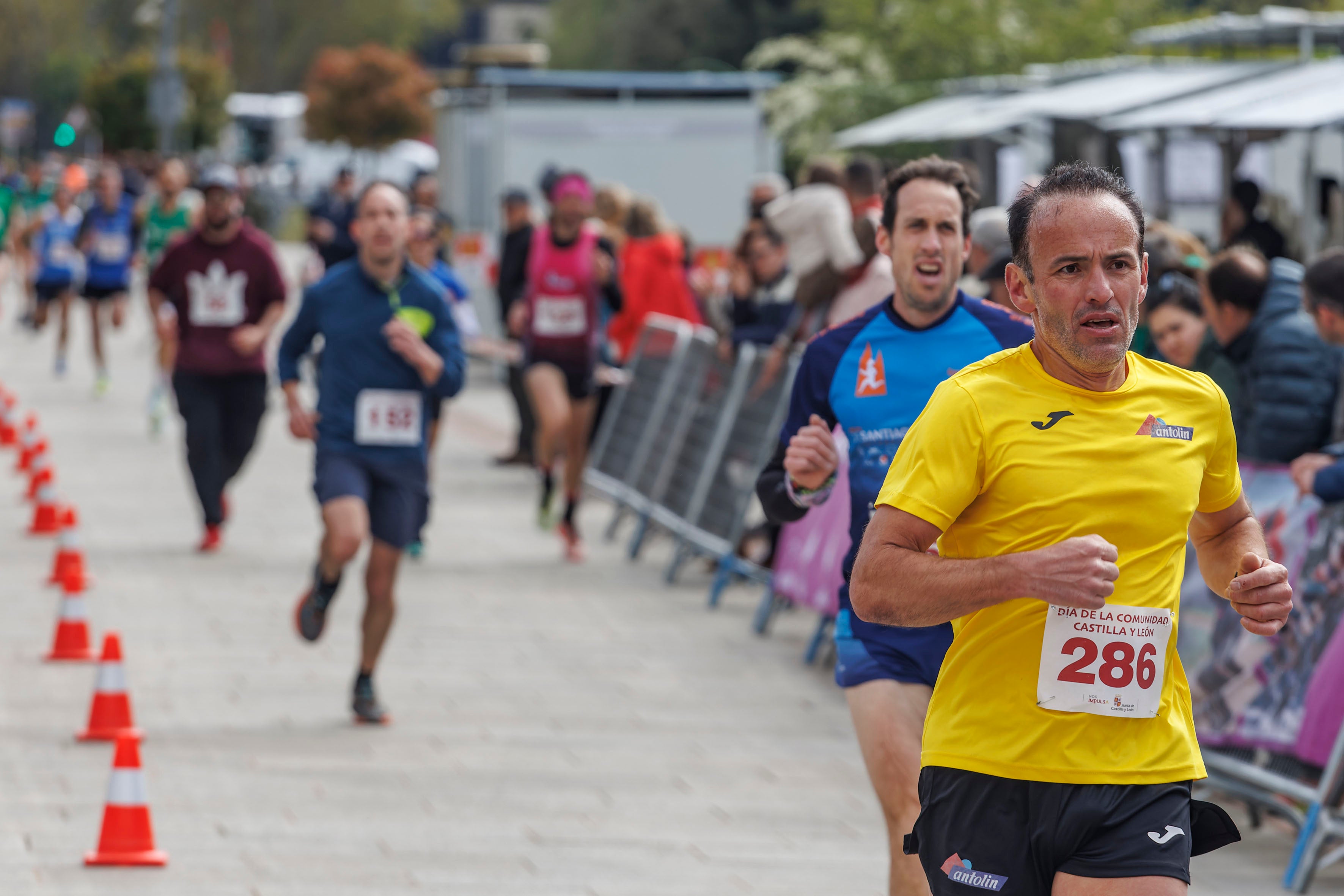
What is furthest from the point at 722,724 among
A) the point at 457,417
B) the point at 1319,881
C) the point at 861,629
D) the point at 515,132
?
the point at 515,132

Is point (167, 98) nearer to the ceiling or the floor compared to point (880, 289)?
nearer to the ceiling

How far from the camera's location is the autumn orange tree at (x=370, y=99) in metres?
50.7

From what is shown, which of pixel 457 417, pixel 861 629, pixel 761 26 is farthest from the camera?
pixel 761 26

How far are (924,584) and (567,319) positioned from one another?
890 cm

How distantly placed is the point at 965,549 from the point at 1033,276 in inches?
18.2

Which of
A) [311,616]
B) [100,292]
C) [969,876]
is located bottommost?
[311,616]

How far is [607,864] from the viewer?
6.32 meters

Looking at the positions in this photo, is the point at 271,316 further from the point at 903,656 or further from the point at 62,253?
the point at 62,253

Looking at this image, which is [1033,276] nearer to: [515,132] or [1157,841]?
[1157,841]

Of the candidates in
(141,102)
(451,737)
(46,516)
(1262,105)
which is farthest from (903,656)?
(141,102)

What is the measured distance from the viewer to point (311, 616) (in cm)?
807

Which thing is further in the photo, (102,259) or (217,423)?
(102,259)

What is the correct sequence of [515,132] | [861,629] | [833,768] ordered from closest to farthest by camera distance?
1. [861,629]
2. [833,768]
3. [515,132]

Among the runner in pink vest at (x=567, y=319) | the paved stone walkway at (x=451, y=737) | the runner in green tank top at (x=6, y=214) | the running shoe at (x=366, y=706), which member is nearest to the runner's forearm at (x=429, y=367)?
the running shoe at (x=366, y=706)
